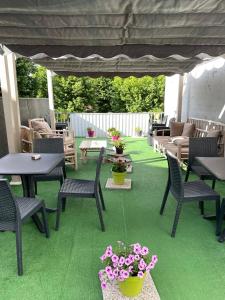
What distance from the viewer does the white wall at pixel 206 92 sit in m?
5.96

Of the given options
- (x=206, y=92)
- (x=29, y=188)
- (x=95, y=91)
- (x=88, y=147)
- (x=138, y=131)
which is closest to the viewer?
(x=29, y=188)

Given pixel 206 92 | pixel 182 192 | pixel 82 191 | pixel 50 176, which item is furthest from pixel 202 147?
pixel 206 92

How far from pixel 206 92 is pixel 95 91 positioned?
6525 millimetres

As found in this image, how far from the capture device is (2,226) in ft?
7.40

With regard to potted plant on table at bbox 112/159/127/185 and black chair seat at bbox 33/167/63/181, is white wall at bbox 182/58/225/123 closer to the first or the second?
potted plant on table at bbox 112/159/127/185

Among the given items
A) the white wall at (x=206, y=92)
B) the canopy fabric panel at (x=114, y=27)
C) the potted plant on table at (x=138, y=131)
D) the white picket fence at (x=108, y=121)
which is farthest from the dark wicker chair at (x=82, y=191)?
the white picket fence at (x=108, y=121)

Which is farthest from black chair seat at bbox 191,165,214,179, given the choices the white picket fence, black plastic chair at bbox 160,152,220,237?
the white picket fence

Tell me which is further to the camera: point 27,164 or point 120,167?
point 120,167

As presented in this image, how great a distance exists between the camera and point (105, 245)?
2.71 m

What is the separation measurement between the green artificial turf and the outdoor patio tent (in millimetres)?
2186

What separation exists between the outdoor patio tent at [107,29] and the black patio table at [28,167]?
1424 mm

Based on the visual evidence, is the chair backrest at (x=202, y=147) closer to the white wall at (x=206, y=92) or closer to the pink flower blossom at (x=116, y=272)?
the white wall at (x=206, y=92)

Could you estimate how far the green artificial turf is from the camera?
211 centimetres

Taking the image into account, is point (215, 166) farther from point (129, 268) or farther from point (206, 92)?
point (206, 92)
